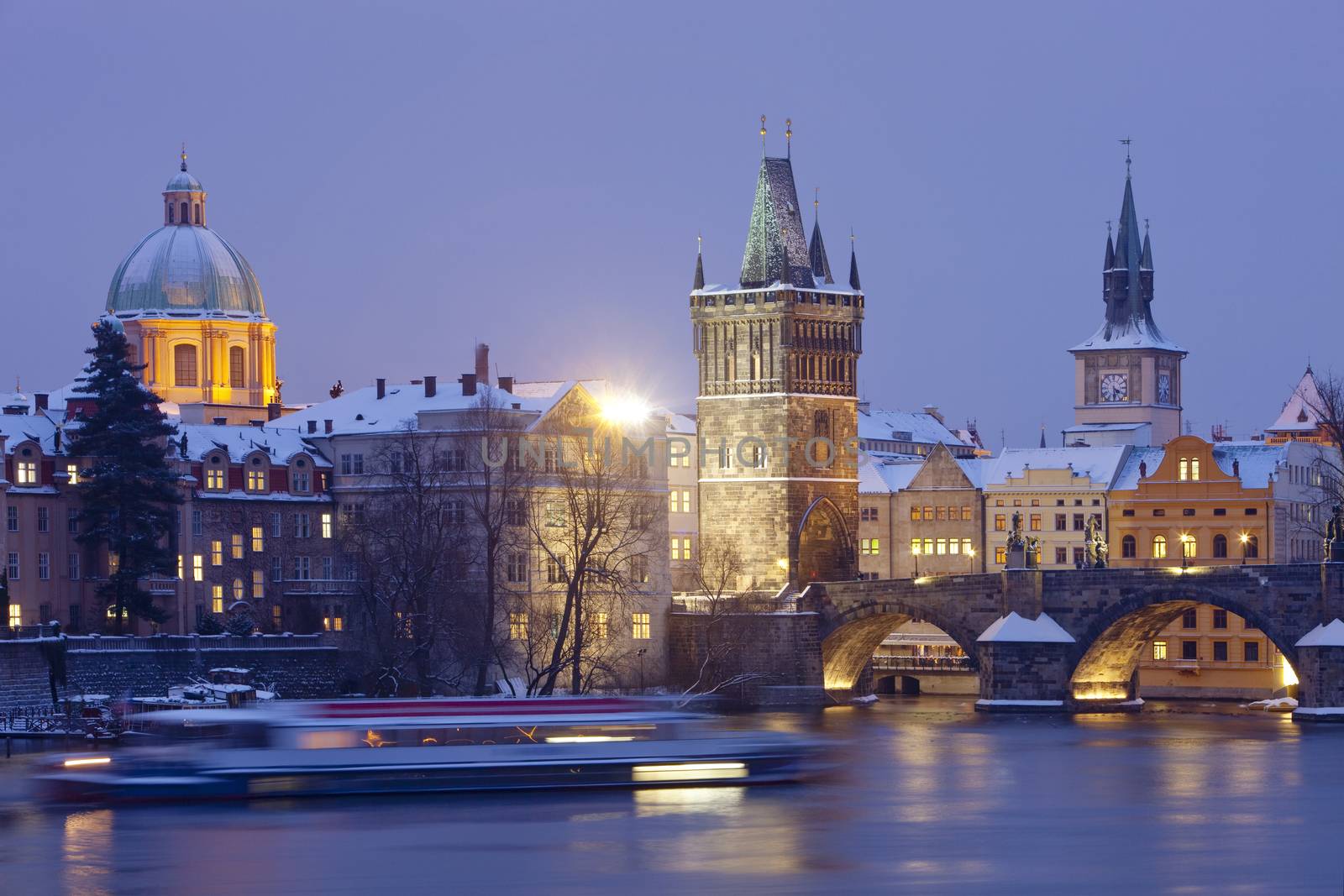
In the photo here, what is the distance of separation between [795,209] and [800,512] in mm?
12571

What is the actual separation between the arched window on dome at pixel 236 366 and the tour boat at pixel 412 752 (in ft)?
221

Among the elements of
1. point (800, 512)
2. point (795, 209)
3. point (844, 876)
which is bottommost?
point (844, 876)

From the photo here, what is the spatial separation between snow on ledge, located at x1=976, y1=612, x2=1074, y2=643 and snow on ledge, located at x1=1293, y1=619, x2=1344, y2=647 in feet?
29.8

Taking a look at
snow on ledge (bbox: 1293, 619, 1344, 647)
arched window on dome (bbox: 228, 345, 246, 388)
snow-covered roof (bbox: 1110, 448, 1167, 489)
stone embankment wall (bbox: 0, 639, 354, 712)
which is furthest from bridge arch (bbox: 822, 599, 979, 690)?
arched window on dome (bbox: 228, 345, 246, 388)

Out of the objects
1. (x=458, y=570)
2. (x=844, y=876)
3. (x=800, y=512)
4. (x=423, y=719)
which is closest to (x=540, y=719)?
(x=423, y=719)

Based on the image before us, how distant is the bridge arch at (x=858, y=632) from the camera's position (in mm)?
105188

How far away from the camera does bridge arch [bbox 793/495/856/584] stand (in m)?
112

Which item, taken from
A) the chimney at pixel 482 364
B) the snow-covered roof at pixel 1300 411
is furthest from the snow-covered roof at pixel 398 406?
the snow-covered roof at pixel 1300 411

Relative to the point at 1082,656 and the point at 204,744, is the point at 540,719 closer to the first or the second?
the point at 204,744

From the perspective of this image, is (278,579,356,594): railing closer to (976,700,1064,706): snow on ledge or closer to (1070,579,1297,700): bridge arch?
(976,700,1064,706): snow on ledge

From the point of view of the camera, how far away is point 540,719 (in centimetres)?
6353

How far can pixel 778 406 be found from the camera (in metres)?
112

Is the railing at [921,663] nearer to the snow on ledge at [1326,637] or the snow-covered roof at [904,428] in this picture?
the snow on ledge at [1326,637]

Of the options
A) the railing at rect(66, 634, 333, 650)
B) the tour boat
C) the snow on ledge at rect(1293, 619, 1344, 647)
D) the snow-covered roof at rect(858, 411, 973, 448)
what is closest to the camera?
the tour boat
